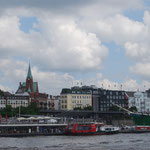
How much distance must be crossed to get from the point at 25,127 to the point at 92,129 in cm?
1693

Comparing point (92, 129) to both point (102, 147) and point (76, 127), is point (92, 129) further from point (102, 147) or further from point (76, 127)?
point (102, 147)

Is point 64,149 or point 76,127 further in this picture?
point 76,127

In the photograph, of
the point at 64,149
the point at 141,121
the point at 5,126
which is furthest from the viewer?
the point at 141,121

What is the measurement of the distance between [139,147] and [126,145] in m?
4.33

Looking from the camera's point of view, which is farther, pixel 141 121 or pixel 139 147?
pixel 141 121

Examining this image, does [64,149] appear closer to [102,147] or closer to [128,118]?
[102,147]

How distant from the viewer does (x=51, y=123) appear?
127m

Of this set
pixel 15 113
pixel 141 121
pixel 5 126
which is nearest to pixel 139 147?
pixel 5 126

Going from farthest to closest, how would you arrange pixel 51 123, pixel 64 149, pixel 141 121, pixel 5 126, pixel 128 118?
pixel 128 118 → pixel 141 121 → pixel 51 123 → pixel 5 126 → pixel 64 149

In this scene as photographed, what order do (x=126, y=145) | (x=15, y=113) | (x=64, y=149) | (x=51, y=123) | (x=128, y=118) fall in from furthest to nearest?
1. (x=128, y=118)
2. (x=15, y=113)
3. (x=51, y=123)
4. (x=126, y=145)
5. (x=64, y=149)

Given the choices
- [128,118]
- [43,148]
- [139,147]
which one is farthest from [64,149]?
[128,118]

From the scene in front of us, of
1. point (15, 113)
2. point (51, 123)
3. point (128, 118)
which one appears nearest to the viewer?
point (51, 123)

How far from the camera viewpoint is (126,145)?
8475 cm

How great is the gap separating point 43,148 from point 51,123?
1915 inches
